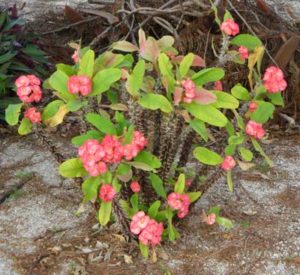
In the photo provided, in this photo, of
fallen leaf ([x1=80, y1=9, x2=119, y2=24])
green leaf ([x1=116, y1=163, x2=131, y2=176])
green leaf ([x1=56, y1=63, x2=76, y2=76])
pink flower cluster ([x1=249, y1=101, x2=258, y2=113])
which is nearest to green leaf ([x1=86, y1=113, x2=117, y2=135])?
green leaf ([x1=116, y1=163, x2=131, y2=176])

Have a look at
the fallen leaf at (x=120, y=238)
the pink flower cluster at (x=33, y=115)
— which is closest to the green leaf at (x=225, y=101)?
the pink flower cluster at (x=33, y=115)

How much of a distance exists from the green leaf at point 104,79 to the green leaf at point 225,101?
1.25 ft

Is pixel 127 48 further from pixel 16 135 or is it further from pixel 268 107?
pixel 16 135

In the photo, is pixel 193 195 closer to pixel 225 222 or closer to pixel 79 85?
pixel 225 222

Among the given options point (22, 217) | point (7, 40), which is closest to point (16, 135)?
point (7, 40)

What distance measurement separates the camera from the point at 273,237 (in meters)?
2.80

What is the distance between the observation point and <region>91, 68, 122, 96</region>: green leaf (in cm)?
220

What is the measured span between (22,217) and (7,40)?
132cm

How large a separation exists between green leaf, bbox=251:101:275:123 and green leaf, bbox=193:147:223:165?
19 centimetres

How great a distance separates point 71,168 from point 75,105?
0.73 ft

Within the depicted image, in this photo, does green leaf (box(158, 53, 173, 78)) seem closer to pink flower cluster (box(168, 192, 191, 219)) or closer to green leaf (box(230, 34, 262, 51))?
green leaf (box(230, 34, 262, 51))

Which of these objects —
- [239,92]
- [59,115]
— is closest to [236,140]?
[239,92]

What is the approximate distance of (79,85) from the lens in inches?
86.0

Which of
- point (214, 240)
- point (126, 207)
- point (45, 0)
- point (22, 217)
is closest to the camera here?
point (126, 207)
